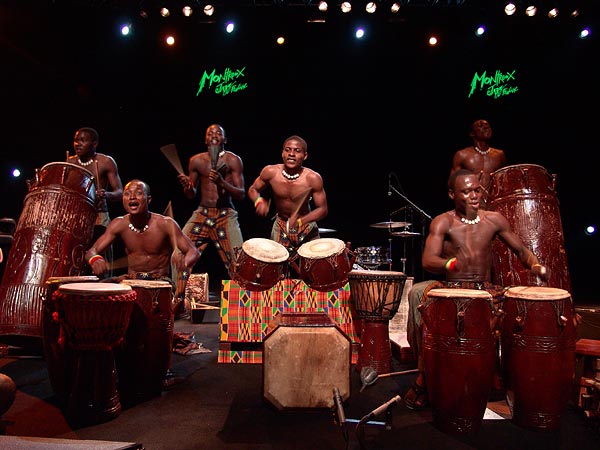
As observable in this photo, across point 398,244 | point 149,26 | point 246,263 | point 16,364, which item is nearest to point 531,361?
point 246,263

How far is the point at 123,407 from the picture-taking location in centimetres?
301

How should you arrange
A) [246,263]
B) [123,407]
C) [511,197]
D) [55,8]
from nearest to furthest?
[123,407], [246,263], [511,197], [55,8]

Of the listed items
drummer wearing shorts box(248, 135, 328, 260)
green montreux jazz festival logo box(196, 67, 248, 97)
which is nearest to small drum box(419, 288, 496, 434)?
drummer wearing shorts box(248, 135, 328, 260)

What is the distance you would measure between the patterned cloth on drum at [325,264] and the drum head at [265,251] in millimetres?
182

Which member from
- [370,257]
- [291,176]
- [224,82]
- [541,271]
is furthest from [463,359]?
[224,82]

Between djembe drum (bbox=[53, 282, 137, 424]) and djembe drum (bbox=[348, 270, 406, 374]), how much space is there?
6.70 ft

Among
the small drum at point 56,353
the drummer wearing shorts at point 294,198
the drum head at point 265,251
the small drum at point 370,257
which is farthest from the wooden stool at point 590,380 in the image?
the small drum at point 370,257

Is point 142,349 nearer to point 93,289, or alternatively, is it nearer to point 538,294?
point 93,289

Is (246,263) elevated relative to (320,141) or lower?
lower

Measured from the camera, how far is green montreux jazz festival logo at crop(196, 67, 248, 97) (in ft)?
28.7

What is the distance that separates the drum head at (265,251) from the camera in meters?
3.90

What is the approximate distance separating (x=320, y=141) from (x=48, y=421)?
7210 millimetres

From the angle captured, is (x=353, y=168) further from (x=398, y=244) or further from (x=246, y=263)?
(x=246, y=263)

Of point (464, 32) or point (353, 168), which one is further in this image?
point (353, 168)
